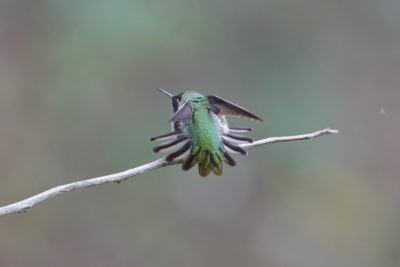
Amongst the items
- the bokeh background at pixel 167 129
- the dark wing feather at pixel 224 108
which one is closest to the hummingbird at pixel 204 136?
the dark wing feather at pixel 224 108

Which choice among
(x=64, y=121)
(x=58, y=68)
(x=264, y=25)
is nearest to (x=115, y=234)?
(x=64, y=121)

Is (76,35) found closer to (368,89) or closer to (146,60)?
(146,60)

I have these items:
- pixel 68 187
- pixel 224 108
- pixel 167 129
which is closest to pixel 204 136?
pixel 224 108

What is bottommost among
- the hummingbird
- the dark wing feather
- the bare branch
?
the bare branch

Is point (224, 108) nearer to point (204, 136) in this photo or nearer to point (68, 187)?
point (204, 136)

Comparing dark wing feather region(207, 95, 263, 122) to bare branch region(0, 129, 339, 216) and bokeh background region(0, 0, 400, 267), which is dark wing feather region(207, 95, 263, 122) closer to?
bare branch region(0, 129, 339, 216)

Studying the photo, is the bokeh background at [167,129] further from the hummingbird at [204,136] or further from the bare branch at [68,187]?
the bare branch at [68,187]

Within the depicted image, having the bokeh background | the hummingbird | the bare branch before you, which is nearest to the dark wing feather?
the hummingbird
